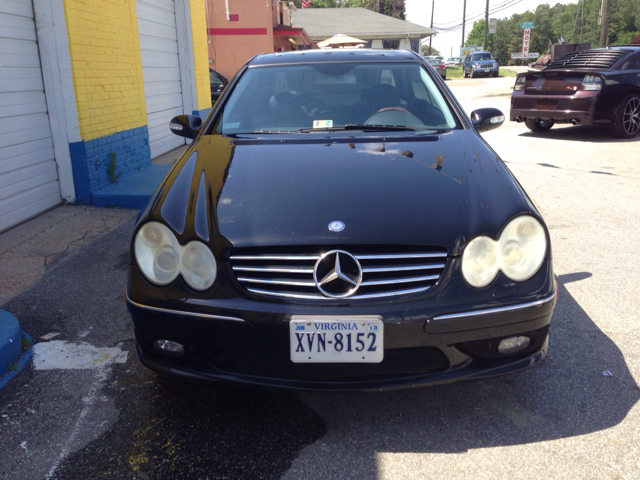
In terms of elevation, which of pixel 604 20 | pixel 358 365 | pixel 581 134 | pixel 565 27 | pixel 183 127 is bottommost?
pixel 581 134

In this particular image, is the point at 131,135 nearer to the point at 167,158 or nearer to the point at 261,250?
the point at 167,158

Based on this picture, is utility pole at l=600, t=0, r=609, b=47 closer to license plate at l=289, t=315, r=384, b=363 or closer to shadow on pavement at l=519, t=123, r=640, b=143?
shadow on pavement at l=519, t=123, r=640, b=143

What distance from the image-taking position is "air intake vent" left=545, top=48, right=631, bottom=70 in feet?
32.2

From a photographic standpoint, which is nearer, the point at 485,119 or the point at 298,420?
the point at 298,420

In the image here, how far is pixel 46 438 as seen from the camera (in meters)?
2.24

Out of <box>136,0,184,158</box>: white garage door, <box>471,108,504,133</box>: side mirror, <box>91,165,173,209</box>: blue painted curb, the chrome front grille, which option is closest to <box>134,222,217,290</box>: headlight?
the chrome front grille

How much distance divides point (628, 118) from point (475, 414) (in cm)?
928

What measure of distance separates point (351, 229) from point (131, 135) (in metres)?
5.52

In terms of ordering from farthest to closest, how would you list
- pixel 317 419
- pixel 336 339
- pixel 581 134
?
pixel 581 134 < pixel 317 419 < pixel 336 339

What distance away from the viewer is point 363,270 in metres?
2.03

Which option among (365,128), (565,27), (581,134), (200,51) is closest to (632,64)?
(581,134)

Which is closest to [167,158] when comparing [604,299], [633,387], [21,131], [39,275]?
[21,131]

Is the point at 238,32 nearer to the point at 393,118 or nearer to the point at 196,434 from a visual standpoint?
the point at 393,118

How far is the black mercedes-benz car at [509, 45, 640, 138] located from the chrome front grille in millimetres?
8643
